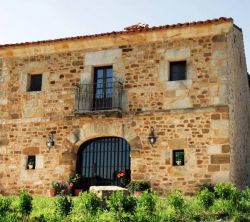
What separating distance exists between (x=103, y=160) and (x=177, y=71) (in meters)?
3.94

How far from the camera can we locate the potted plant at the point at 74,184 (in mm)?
14095

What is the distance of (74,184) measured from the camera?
14.3m

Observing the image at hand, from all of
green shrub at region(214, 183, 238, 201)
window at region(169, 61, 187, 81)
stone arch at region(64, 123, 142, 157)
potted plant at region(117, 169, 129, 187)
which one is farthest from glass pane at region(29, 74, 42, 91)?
green shrub at region(214, 183, 238, 201)

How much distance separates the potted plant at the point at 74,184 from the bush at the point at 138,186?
1.87 m

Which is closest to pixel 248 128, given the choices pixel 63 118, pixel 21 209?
pixel 63 118

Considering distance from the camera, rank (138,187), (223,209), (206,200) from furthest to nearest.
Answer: (138,187) < (206,200) < (223,209)

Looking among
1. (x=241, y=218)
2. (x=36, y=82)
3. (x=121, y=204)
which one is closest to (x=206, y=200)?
(x=241, y=218)

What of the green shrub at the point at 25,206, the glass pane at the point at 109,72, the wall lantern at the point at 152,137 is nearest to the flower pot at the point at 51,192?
the wall lantern at the point at 152,137

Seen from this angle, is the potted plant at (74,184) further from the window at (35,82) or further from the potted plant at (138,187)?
the window at (35,82)

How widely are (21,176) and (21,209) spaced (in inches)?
195

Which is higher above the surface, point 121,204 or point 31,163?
point 31,163

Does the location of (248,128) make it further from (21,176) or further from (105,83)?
(21,176)

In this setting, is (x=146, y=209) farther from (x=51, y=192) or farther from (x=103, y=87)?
(x=103, y=87)

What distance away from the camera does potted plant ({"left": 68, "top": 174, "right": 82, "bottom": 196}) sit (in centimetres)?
1409
